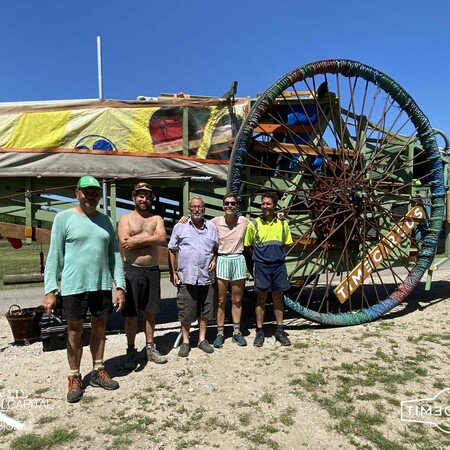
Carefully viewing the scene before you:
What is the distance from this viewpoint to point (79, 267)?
3311 mm

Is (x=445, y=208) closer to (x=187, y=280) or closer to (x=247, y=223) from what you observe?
(x=247, y=223)

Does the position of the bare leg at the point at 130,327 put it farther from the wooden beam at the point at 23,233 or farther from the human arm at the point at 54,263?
the wooden beam at the point at 23,233

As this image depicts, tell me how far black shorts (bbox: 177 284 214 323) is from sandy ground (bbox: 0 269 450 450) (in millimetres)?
447

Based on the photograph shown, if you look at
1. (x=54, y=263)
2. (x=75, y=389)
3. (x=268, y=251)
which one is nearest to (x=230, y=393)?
(x=75, y=389)

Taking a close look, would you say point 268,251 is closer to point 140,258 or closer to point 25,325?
point 140,258

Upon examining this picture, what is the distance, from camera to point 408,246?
6.36 metres

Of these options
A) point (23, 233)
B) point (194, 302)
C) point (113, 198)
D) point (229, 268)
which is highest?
point (113, 198)

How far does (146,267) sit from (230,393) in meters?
1.50

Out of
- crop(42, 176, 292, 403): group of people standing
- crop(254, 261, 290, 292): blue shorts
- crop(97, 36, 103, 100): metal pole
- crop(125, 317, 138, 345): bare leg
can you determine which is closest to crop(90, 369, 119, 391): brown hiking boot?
crop(42, 176, 292, 403): group of people standing

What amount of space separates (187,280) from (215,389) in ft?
3.93

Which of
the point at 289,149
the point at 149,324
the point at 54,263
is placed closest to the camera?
the point at 54,263

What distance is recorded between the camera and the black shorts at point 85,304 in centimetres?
331

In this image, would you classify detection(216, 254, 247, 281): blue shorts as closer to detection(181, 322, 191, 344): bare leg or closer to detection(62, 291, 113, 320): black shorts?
detection(181, 322, 191, 344): bare leg

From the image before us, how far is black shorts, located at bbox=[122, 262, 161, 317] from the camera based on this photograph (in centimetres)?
399
